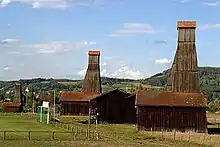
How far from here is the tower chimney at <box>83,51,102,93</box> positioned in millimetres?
93688

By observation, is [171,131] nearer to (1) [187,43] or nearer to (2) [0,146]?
(1) [187,43]

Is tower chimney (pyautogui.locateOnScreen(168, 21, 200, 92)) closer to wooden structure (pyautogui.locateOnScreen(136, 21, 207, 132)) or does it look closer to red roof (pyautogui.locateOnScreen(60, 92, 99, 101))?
wooden structure (pyautogui.locateOnScreen(136, 21, 207, 132))

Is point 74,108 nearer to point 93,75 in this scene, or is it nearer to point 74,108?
point 74,108

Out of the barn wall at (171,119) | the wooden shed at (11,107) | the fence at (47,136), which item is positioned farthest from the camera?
the wooden shed at (11,107)

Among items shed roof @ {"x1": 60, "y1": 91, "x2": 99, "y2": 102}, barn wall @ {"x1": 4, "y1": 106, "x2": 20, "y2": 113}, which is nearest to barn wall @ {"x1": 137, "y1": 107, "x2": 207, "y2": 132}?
shed roof @ {"x1": 60, "y1": 91, "x2": 99, "y2": 102}

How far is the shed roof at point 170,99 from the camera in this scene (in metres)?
55.3

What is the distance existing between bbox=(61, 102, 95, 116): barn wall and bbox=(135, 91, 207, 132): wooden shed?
3582cm

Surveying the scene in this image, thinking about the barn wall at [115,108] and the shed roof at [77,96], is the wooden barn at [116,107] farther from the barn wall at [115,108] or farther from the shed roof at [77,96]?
the shed roof at [77,96]

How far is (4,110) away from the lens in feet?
364

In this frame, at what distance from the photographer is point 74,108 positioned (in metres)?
91.8

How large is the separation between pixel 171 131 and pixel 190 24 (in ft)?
43.6

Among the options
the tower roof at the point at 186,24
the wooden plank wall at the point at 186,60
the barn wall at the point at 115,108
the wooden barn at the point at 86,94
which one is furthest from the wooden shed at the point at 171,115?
the wooden barn at the point at 86,94

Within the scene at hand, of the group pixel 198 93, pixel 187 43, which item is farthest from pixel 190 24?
pixel 198 93

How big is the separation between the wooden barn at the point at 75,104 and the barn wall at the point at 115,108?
61.7ft
